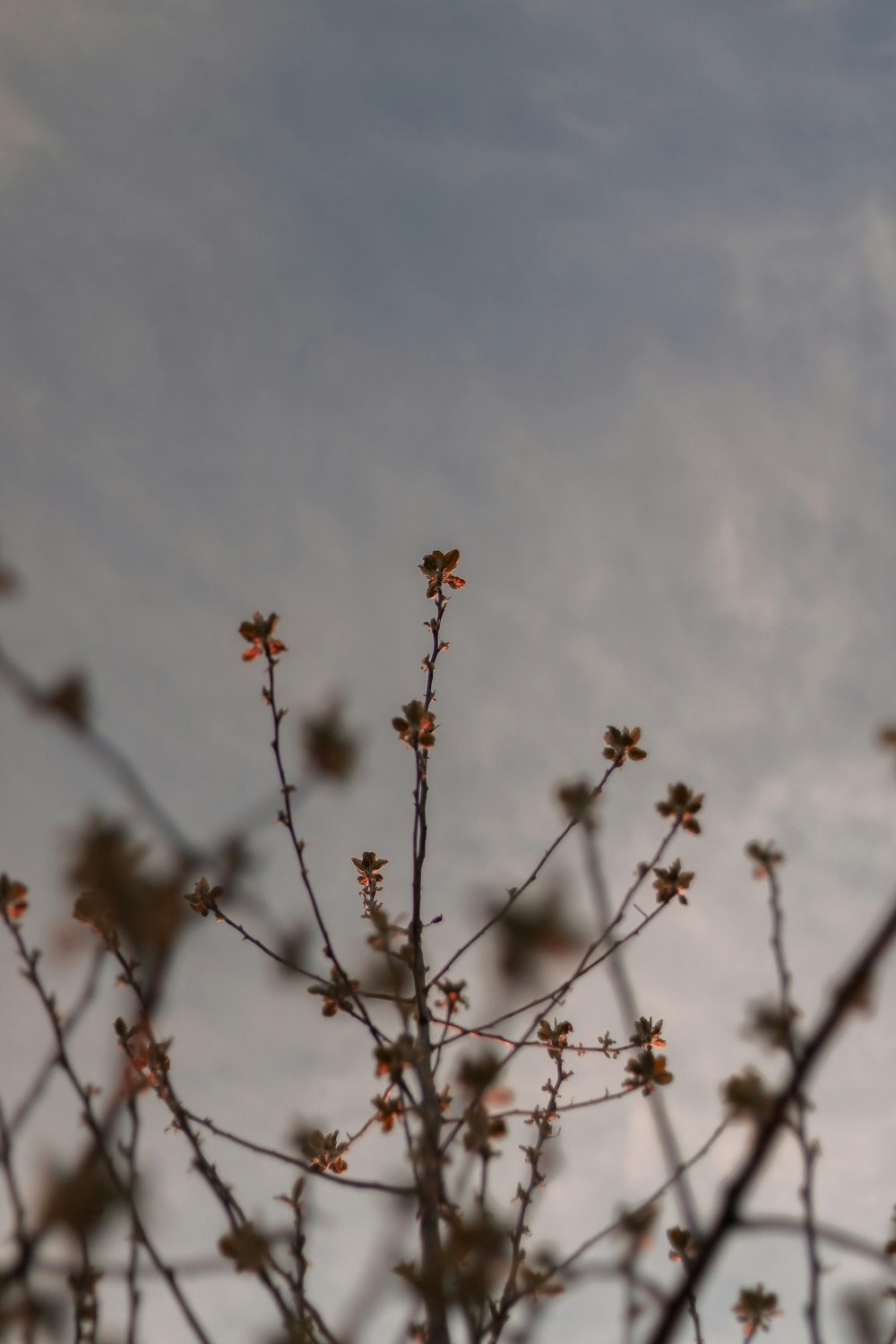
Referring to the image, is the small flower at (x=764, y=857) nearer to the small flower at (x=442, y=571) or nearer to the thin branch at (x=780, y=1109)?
the thin branch at (x=780, y=1109)

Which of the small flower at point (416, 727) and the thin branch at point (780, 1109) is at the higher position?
the small flower at point (416, 727)

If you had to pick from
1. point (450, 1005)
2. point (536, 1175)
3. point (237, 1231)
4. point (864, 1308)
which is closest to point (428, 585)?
point (450, 1005)

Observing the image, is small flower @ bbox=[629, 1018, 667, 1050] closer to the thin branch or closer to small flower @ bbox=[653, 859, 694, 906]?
small flower @ bbox=[653, 859, 694, 906]

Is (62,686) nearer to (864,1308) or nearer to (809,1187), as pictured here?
(809,1187)

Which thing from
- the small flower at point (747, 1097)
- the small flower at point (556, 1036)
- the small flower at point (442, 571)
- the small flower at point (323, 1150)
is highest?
the small flower at point (442, 571)

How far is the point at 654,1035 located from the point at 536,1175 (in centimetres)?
72

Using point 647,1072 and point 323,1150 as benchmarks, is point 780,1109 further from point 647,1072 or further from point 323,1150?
point 323,1150

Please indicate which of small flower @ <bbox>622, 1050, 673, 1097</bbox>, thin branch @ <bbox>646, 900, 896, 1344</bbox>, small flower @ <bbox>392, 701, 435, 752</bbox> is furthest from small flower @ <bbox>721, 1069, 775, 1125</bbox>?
small flower @ <bbox>392, 701, 435, 752</bbox>

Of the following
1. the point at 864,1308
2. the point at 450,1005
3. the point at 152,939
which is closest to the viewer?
the point at 152,939

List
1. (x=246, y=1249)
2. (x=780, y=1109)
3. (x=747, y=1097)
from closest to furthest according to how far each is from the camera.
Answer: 1. (x=780, y=1109)
2. (x=747, y=1097)
3. (x=246, y=1249)

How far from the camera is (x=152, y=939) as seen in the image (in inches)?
56.5

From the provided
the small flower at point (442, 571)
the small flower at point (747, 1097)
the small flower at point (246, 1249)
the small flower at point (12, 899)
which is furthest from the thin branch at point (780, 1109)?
Answer: the small flower at point (442, 571)

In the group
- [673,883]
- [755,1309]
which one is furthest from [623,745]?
[755,1309]

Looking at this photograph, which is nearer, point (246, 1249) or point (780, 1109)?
point (780, 1109)
